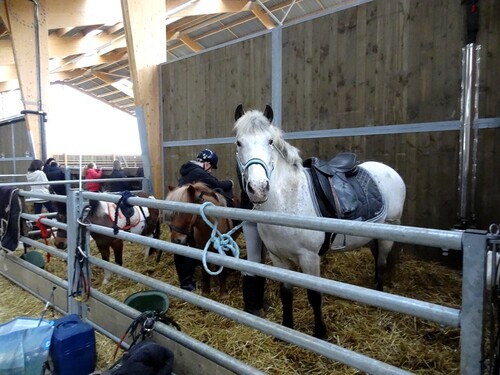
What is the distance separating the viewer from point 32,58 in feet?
26.5

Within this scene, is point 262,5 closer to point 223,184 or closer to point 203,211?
point 223,184

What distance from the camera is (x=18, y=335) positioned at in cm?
208

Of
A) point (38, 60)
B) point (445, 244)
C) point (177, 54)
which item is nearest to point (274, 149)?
point (445, 244)

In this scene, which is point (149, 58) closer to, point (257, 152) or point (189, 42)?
point (257, 152)

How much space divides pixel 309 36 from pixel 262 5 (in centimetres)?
724

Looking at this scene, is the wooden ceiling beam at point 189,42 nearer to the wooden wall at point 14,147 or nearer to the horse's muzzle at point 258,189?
the wooden wall at point 14,147

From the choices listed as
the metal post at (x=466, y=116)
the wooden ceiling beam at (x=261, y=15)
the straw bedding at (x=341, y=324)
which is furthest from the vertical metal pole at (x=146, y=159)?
the wooden ceiling beam at (x=261, y=15)

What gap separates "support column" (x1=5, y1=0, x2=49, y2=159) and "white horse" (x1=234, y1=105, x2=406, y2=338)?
748 centimetres

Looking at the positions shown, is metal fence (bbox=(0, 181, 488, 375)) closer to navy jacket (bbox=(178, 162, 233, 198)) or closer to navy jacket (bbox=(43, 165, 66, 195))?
navy jacket (bbox=(178, 162, 233, 198))

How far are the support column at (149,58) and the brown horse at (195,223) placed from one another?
3605mm

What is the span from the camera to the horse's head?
1.92 metres

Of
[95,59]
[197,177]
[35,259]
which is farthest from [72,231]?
[95,59]

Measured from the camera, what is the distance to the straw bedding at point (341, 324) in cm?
221

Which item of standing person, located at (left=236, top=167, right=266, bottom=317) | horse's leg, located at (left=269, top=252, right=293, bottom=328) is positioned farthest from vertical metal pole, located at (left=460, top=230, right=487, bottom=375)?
standing person, located at (left=236, top=167, right=266, bottom=317)
